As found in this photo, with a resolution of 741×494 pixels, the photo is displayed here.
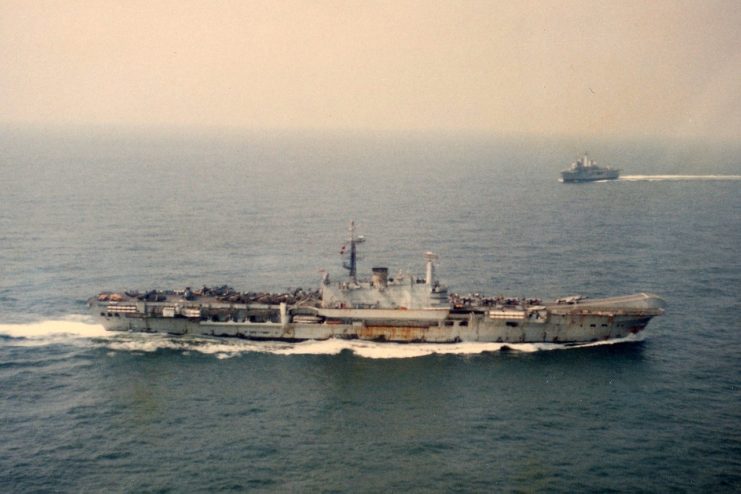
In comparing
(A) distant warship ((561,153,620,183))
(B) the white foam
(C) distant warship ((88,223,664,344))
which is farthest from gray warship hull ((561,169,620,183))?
(B) the white foam

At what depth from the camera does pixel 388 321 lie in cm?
7494

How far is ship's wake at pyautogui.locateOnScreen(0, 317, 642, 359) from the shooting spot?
71.5 m

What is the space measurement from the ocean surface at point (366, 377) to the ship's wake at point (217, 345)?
27 centimetres

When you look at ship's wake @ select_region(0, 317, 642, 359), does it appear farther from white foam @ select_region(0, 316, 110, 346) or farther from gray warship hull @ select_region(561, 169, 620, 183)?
gray warship hull @ select_region(561, 169, 620, 183)

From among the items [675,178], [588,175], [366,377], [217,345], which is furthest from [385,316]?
[675,178]

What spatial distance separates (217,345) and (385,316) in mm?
16544

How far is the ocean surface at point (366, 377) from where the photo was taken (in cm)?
5012

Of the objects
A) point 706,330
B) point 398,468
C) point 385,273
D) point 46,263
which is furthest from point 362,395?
point 46,263

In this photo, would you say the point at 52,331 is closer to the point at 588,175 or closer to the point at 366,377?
the point at 366,377

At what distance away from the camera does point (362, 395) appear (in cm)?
6225

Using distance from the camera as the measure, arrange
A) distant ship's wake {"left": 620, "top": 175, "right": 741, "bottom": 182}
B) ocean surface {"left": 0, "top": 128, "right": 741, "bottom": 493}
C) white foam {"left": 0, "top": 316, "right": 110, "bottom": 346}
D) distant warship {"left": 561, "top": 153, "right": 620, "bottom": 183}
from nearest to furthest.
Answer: ocean surface {"left": 0, "top": 128, "right": 741, "bottom": 493} → white foam {"left": 0, "top": 316, "right": 110, "bottom": 346} → distant ship's wake {"left": 620, "top": 175, "right": 741, "bottom": 182} → distant warship {"left": 561, "top": 153, "right": 620, "bottom": 183}

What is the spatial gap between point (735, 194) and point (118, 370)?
437 feet

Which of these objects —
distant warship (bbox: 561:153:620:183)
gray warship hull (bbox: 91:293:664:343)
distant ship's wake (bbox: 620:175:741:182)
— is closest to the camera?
gray warship hull (bbox: 91:293:664:343)

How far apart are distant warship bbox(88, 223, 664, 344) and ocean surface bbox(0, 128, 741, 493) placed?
5.28ft
